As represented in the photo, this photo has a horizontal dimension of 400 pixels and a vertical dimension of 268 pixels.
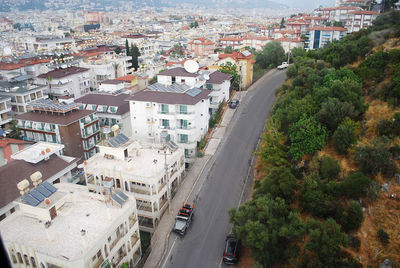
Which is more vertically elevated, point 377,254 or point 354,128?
point 354,128

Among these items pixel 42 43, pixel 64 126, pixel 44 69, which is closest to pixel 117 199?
pixel 64 126

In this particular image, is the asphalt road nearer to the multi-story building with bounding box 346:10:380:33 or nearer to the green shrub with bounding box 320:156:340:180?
the green shrub with bounding box 320:156:340:180

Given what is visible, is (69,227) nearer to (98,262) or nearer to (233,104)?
(98,262)

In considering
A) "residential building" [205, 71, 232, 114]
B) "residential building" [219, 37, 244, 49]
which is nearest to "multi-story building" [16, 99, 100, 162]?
"residential building" [205, 71, 232, 114]

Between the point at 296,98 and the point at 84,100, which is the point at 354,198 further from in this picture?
the point at 84,100

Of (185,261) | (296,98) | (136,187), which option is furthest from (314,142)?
(136,187)

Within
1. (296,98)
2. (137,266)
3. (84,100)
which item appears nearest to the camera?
(137,266)

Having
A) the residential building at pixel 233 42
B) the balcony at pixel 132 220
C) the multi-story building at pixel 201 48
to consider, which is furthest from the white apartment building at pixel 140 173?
the residential building at pixel 233 42
